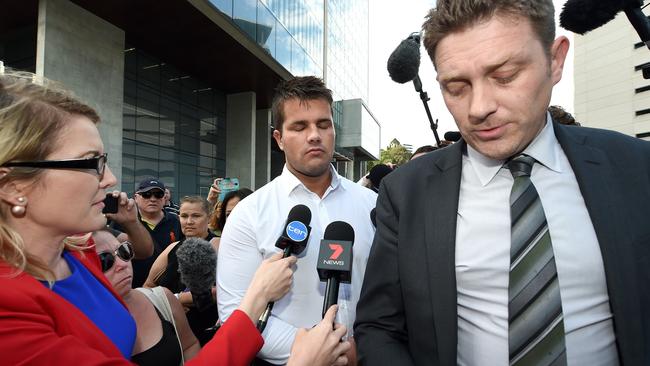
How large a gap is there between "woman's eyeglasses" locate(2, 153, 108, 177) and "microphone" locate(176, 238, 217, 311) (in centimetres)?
191

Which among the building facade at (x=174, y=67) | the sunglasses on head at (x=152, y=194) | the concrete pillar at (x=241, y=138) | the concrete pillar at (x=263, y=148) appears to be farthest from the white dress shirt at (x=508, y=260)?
the concrete pillar at (x=263, y=148)

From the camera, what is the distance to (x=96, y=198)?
154 centimetres

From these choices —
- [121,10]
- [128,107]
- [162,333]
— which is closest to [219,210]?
[162,333]

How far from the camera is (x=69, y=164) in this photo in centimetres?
141

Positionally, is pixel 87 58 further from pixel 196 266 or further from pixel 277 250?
pixel 277 250

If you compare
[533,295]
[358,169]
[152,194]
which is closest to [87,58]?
[152,194]

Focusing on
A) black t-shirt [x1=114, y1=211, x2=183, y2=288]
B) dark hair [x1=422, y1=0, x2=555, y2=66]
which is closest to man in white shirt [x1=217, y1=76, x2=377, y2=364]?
dark hair [x1=422, y1=0, x2=555, y2=66]

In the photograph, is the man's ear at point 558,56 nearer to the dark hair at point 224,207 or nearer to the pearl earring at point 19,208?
the pearl earring at point 19,208

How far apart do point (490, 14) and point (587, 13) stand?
793 mm

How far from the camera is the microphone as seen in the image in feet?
10.7

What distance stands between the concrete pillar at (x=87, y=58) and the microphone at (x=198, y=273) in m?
8.56

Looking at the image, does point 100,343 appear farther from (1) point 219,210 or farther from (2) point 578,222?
(1) point 219,210

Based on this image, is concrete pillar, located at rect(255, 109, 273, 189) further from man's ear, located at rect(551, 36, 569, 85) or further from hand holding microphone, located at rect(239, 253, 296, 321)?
man's ear, located at rect(551, 36, 569, 85)

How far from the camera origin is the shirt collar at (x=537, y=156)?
143 cm
